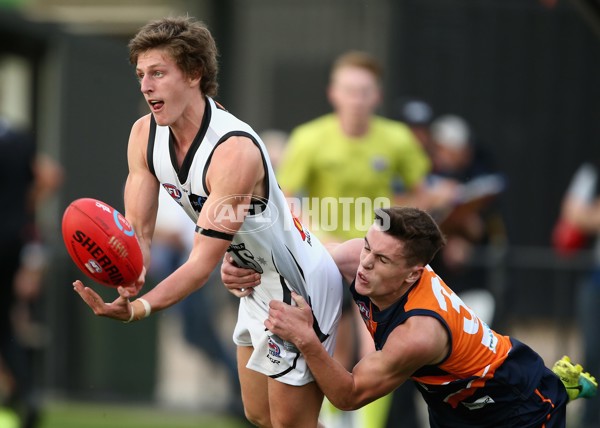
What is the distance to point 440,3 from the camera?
14.1 m

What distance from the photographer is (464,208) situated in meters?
9.53

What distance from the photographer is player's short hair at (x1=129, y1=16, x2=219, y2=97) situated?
213 inches

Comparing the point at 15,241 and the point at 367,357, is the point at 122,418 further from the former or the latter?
the point at 367,357

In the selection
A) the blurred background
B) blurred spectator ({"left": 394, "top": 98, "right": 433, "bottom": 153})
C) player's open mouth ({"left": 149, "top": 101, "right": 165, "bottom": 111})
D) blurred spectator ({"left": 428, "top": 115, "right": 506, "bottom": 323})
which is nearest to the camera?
player's open mouth ({"left": 149, "top": 101, "right": 165, "bottom": 111})

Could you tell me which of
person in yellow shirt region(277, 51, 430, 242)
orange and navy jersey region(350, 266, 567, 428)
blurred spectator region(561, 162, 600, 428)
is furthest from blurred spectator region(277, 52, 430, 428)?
orange and navy jersey region(350, 266, 567, 428)

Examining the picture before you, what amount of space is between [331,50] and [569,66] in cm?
282

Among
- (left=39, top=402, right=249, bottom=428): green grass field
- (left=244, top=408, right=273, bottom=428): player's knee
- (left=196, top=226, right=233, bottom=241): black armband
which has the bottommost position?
(left=39, top=402, right=249, bottom=428): green grass field

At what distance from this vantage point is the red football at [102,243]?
529 centimetres

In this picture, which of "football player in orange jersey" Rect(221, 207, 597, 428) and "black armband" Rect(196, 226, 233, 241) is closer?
"black armband" Rect(196, 226, 233, 241)

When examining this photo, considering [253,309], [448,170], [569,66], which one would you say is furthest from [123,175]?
[253,309]

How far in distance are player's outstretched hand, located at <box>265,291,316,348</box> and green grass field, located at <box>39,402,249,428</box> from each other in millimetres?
5041

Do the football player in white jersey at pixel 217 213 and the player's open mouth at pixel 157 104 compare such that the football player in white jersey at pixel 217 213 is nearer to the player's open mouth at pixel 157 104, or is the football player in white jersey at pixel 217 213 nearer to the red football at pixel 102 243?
the player's open mouth at pixel 157 104

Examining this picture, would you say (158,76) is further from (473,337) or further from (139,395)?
(139,395)

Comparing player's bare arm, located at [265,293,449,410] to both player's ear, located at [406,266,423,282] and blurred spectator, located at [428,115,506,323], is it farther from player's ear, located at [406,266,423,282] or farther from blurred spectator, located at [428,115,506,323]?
blurred spectator, located at [428,115,506,323]
